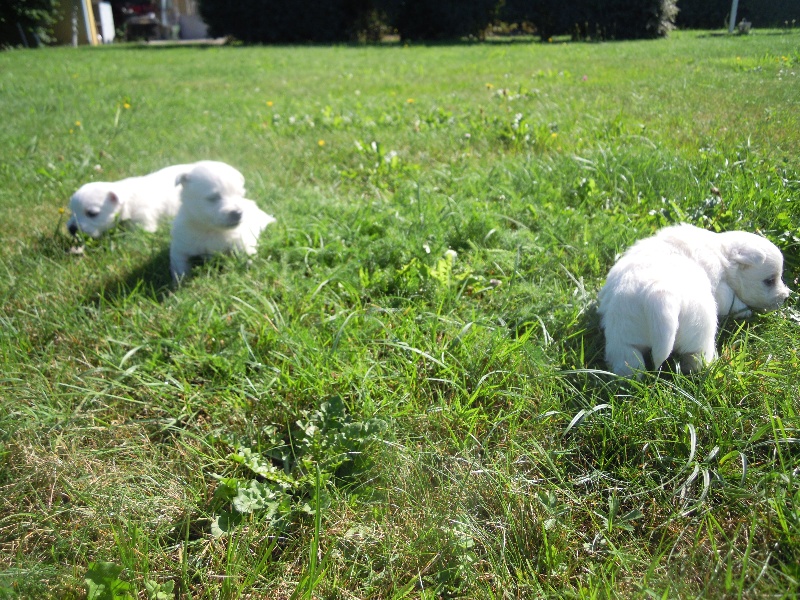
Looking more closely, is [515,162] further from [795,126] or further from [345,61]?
[345,61]

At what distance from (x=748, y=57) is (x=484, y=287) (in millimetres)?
2264

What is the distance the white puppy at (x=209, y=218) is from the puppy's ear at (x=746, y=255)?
2398mm

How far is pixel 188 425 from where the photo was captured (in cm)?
221

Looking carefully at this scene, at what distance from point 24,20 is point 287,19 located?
28.4ft

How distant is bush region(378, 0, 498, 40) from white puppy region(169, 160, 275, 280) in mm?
18436

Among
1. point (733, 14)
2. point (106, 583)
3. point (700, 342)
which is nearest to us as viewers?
point (106, 583)

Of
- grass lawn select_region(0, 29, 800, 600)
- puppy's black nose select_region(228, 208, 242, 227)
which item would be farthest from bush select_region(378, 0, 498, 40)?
puppy's black nose select_region(228, 208, 242, 227)

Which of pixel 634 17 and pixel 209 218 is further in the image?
pixel 634 17

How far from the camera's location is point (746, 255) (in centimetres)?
237

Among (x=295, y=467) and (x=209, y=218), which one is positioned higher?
(x=209, y=218)

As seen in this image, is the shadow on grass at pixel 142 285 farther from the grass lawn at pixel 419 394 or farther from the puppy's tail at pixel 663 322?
the puppy's tail at pixel 663 322

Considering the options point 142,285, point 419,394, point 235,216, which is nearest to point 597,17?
point 235,216

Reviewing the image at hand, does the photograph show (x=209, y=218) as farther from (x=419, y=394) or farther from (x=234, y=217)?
(x=419, y=394)

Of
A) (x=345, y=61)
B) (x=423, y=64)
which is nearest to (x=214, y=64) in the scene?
(x=345, y=61)
